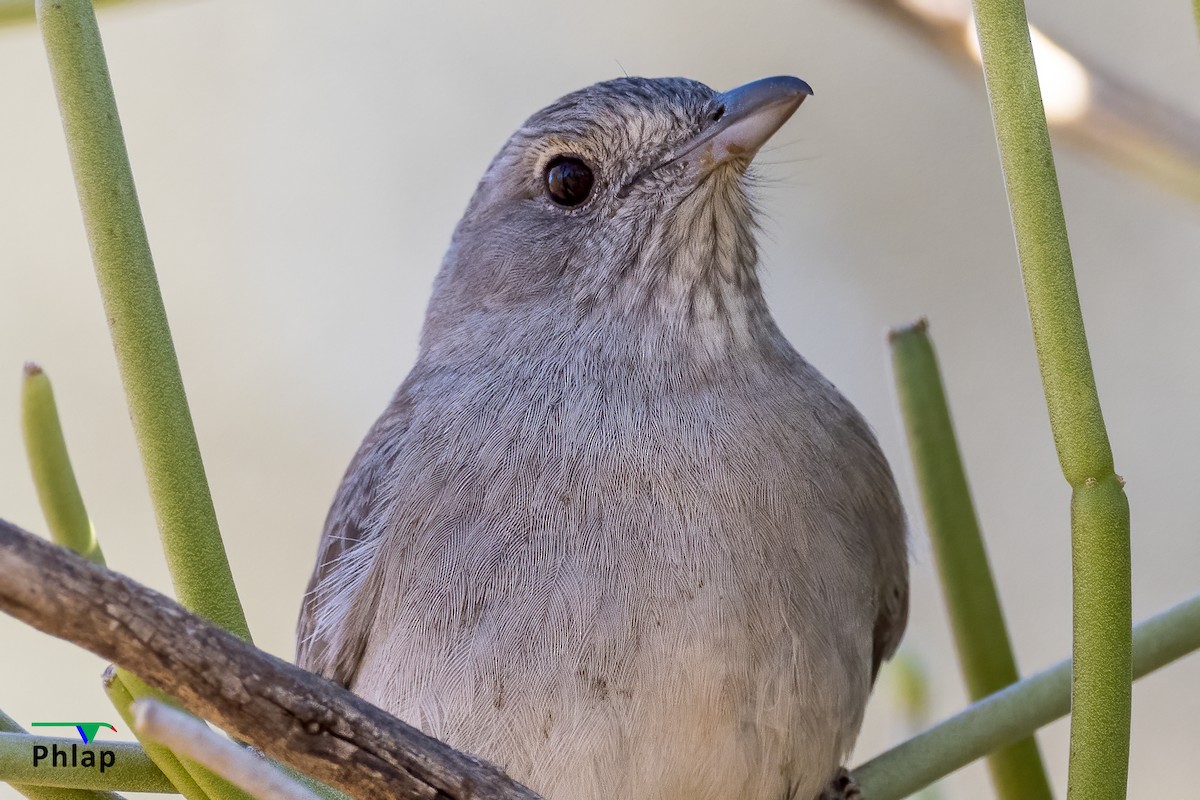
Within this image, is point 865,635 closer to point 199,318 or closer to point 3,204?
point 199,318

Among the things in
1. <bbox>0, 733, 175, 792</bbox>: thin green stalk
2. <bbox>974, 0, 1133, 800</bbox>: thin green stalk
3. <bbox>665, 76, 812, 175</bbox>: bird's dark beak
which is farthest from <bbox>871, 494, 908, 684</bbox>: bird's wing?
<bbox>0, 733, 175, 792</bbox>: thin green stalk

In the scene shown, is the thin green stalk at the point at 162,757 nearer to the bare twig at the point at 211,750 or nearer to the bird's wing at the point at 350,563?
the bare twig at the point at 211,750

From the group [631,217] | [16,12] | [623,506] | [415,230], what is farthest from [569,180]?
[415,230]

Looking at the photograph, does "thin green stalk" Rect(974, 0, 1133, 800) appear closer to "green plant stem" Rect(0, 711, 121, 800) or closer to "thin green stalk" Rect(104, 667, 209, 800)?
"thin green stalk" Rect(104, 667, 209, 800)

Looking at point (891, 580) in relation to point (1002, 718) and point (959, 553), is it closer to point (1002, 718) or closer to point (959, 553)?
point (959, 553)

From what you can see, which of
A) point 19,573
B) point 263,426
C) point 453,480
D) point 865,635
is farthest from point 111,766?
point 263,426

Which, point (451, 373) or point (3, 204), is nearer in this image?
point (451, 373)

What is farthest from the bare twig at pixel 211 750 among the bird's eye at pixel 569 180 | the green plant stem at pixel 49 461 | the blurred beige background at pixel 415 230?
the blurred beige background at pixel 415 230
